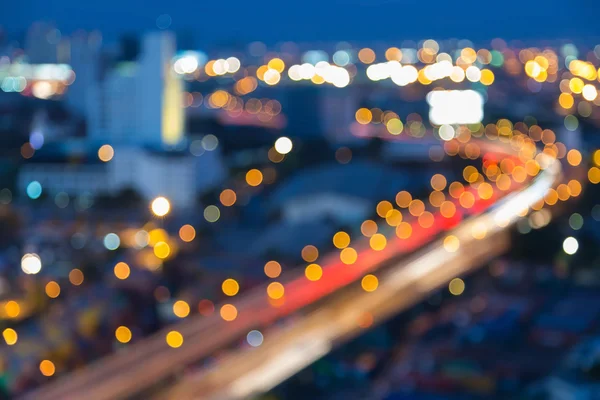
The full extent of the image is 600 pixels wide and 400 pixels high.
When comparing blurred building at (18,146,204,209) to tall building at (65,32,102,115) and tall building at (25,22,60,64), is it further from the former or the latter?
tall building at (25,22,60,64)

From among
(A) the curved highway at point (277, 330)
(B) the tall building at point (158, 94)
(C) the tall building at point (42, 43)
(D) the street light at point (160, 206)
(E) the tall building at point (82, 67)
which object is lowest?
(A) the curved highway at point (277, 330)

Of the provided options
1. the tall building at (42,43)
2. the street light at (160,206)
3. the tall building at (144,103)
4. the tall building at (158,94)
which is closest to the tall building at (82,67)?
the tall building at (144,103)

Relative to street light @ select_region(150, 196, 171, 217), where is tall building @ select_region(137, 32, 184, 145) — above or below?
above

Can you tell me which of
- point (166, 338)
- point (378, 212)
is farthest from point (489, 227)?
point (166, 338)

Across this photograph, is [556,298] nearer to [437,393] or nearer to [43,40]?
[437,393]

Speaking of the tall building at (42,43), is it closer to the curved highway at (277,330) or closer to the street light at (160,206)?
the street light at (160,206)

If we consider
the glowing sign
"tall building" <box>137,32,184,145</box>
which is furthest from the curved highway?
the glowing sign
